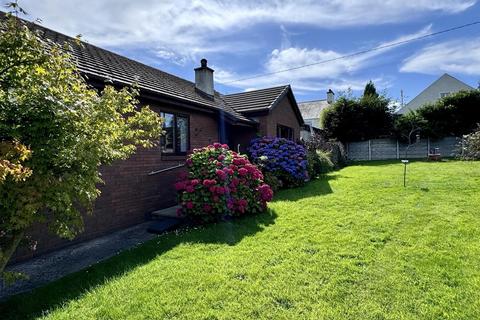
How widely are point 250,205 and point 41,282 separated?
444 centimetres

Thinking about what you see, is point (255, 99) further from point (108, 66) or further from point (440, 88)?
point (440, 88)

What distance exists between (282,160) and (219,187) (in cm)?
528

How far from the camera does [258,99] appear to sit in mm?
15477

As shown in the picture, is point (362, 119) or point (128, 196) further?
point (362, 119)

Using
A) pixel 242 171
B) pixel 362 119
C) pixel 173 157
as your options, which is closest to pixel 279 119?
pixel 173 157

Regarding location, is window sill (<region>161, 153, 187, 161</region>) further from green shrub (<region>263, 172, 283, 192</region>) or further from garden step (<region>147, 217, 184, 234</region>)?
green shrub (<region>263, 172, 283, 192</region>)

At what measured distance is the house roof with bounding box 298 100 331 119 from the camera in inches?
1469

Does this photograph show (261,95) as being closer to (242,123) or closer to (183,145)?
(242,123)

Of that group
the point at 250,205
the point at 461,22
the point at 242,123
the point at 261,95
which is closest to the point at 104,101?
the point at 250,205

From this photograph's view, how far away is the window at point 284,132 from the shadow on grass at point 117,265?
9045mm

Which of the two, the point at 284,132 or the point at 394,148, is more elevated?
the point at 284,132

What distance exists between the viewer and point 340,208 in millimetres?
7609

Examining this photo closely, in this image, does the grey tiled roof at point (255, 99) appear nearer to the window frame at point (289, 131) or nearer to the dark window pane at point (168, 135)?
the window frame at point (289, 131)

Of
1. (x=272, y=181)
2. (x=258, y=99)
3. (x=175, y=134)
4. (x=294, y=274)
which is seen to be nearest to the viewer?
(x=294, y=274)
